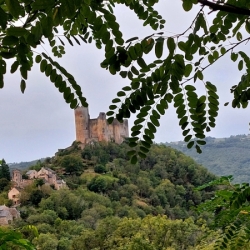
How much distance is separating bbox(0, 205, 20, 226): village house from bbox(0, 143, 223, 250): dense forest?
667mm

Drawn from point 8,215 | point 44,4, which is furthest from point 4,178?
point 44,4

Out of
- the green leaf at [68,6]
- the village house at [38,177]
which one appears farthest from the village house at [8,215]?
the green leaf at [68,6]

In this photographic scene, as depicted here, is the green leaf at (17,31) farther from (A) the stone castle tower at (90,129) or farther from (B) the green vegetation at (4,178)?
(A) the stone castle tower at (90,129)

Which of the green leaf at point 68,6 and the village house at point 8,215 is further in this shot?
the village house at point 8,215

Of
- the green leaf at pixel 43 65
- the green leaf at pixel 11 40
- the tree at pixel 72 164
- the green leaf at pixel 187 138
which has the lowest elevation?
the green leaf at pixel 187 138

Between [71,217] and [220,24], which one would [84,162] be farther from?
[220,24]

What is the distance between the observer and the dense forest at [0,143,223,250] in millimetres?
15789

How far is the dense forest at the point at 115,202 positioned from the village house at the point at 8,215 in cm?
67

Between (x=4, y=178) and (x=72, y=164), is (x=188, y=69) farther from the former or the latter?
(x=72, y=164)

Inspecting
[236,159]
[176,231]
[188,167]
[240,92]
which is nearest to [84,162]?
[188,167]

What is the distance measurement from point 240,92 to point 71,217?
27.5m

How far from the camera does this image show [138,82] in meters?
1.25

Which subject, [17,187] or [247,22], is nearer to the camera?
[247,22]

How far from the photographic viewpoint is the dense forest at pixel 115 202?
15.8 m
